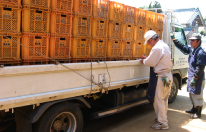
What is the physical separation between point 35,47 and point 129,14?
2.28m

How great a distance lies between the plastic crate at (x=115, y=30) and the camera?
3830mm

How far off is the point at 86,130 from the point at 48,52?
202 cm

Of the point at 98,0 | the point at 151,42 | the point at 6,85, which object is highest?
the point at 98,0

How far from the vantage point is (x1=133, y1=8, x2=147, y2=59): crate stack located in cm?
444

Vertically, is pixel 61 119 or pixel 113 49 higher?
pixel 113 49

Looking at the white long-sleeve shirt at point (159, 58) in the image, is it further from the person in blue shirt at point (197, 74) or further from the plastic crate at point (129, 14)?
the person in blue shirt at point (197, 74)

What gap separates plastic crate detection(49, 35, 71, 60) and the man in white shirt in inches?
71.7

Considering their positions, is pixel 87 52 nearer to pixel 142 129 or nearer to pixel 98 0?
pixel 98 0

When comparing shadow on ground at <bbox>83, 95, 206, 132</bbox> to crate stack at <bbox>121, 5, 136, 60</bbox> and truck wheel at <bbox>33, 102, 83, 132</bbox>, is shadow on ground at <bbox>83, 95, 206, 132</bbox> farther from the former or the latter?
crate stack at <bbox>121, 5, 136, 60</bbox>

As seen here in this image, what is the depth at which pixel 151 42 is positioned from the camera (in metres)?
4.26

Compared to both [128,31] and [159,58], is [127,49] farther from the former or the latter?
[159,58]

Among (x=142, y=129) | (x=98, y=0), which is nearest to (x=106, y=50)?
(x=98, y=0)

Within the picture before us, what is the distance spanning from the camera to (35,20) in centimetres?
274

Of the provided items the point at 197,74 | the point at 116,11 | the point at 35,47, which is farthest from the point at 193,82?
the point at 35,47
